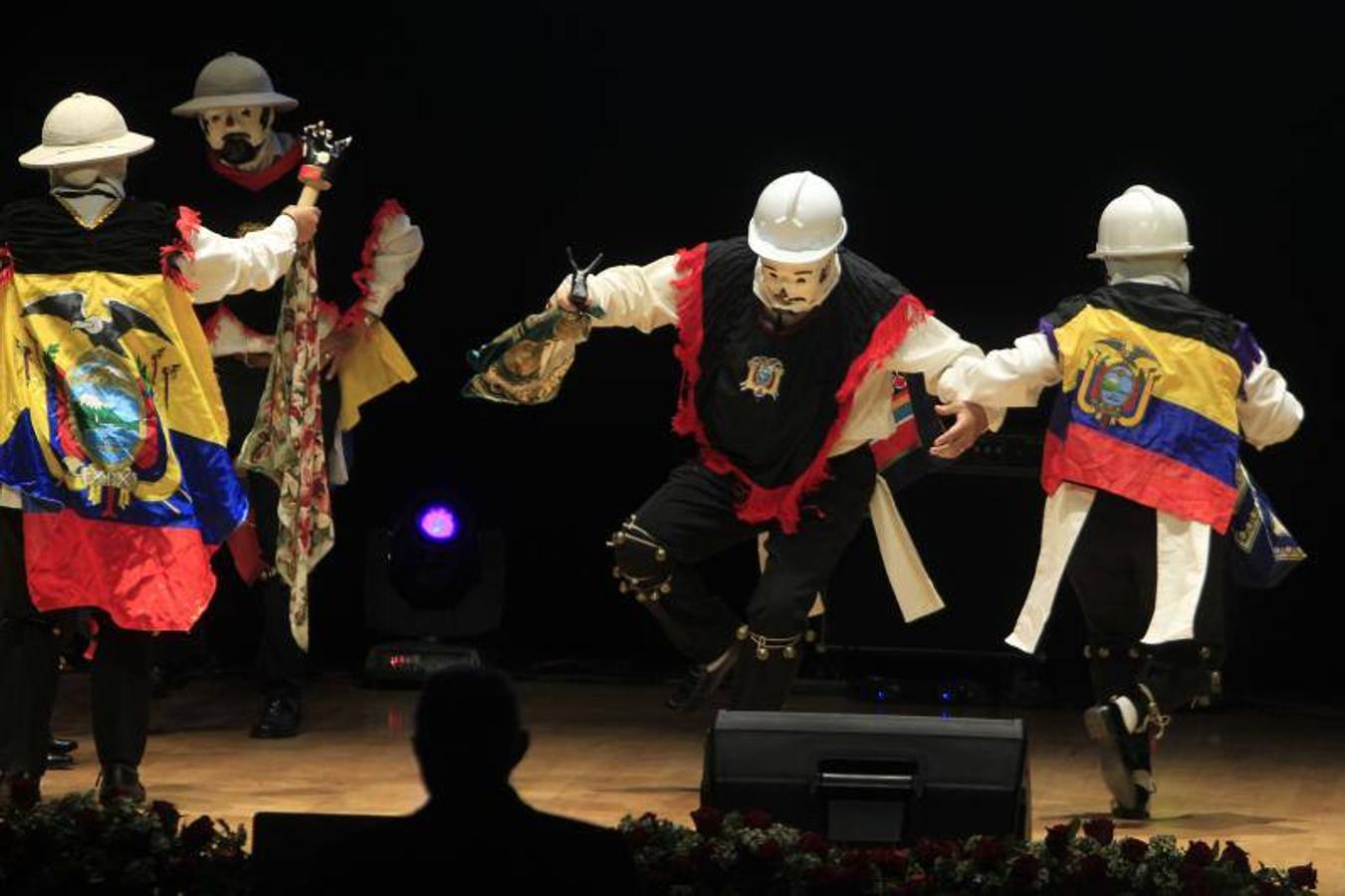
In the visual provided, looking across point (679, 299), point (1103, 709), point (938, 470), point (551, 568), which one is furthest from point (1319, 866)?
point (551, 568)

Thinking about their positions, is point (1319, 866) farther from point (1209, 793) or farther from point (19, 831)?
point (19, 831)

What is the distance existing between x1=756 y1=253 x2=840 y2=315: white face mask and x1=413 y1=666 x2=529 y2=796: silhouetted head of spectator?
3317mm

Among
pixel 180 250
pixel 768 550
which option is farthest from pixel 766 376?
pixel 180 250

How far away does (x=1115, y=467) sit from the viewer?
712 centimetres

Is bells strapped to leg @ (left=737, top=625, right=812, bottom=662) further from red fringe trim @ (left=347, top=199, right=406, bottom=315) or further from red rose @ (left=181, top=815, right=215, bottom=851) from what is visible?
red rose @ (left=181, top=815, right=215, bottom=851)

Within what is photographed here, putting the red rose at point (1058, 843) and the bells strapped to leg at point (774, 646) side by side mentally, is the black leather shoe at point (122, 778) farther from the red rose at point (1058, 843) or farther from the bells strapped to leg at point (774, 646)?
the red rose at point (1058, 843)

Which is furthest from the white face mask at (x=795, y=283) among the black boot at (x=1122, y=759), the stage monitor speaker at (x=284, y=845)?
the stage monitor speaker at (x=284, y=845)

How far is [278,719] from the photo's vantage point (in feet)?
26.7

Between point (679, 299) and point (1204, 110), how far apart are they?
2248 millimetres

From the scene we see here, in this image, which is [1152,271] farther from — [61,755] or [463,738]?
[463,738]

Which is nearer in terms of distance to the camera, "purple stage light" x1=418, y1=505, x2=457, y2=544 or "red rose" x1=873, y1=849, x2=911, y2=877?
"red rose" x1=873, y1=849, x2=911, y2=877

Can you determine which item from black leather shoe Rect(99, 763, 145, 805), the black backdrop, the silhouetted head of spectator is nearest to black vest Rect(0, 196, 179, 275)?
black leather shoe Rect(99, 763, 145, 805)

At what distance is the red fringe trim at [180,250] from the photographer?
22.4 ft

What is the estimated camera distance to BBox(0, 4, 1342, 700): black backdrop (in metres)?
8.84
